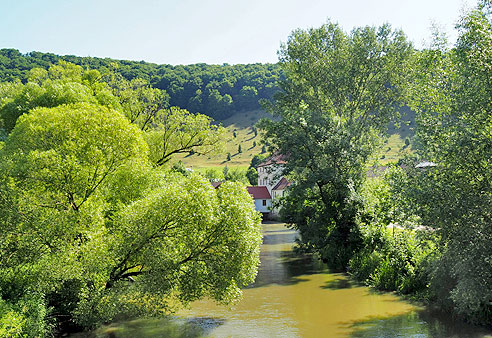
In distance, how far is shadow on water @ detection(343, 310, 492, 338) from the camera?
1573 centimetres

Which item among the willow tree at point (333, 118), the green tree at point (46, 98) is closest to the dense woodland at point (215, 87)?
the willow tree at point (333, 118)

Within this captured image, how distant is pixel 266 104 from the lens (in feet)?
132

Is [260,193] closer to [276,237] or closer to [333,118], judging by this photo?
[276,237]

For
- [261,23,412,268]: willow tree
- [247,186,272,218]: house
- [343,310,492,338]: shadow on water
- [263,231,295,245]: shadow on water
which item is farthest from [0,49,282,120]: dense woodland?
[343,310,492,338]: shadow on water

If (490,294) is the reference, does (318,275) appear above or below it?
below

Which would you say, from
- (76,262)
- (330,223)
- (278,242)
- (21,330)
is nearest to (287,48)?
(330,223)

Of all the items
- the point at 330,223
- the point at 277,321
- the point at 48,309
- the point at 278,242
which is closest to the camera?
the point at 48,309

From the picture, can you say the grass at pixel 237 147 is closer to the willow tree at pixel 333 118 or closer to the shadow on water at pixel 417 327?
the willow tree at pixel 333 118

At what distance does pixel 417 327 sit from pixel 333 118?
16.8 m

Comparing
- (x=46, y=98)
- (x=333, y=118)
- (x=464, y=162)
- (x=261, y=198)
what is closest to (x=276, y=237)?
(x=333, y=118)

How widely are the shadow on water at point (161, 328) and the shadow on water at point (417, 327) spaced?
19.2 ft

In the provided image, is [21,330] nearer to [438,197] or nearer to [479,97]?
[438,197]

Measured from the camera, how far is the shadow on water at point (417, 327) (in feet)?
51.6

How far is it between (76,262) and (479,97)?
14721 mm
